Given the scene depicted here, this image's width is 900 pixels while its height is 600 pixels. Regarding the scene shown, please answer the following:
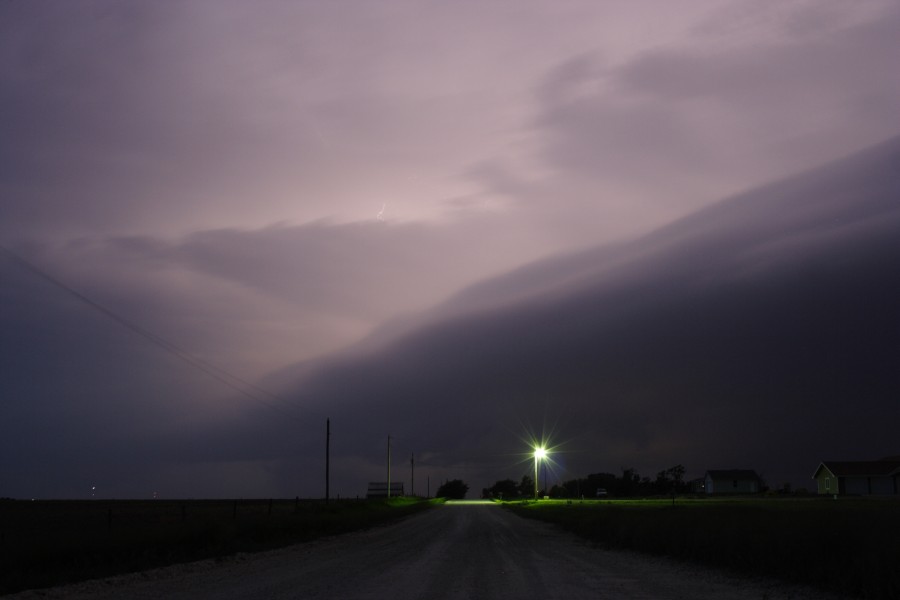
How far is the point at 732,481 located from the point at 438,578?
4292 inches

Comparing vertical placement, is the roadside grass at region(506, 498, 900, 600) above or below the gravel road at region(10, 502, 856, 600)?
above

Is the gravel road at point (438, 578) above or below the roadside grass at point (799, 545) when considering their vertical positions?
below

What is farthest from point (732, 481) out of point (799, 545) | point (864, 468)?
point (799, 545)

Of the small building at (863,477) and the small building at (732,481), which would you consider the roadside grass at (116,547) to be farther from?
the small building at (732,481)

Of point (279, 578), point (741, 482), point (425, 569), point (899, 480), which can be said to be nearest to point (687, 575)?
point (425, 569)

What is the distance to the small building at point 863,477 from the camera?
81.3 m

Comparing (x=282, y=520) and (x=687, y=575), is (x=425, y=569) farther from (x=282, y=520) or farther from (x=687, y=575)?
(x=282, y=520)

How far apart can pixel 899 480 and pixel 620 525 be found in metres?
58.8

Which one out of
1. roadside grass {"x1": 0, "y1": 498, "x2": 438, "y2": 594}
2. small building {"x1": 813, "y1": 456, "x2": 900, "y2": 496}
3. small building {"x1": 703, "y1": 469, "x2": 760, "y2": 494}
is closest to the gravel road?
roadside grass {"x1": 0, "y1": 498, "x2": 438, "y2": 594}

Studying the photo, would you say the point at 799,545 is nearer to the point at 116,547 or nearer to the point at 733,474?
the point at 116,547

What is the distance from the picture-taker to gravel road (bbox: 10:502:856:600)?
1672 centimetres

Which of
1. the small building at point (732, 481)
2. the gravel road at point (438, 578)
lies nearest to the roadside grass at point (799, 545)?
the gravel road at point (438, 578)

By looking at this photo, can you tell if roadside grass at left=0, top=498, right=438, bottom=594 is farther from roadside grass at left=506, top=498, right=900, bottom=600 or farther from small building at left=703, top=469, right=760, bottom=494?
small building at left=703, top=469, right=760, bottom=494

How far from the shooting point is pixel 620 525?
34969 mm
